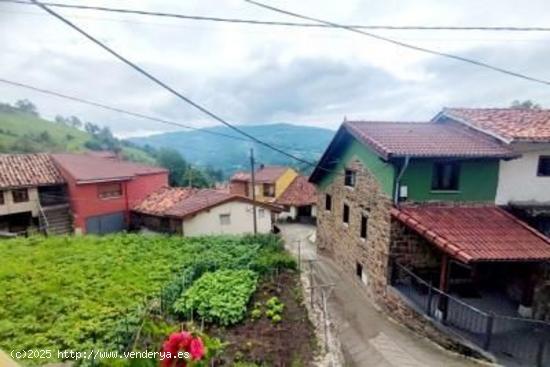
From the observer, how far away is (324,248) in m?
18.0

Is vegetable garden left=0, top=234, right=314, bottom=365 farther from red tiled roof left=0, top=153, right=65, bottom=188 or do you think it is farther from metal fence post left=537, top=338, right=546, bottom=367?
red tiled roof left=0, top=153, right=65, bottom=188

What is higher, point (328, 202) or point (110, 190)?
point (328, 202)

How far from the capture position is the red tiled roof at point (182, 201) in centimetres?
2089

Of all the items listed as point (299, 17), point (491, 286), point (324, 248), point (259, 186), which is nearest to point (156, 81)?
point (299, 17)

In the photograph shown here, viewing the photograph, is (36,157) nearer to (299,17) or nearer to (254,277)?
(254,277)

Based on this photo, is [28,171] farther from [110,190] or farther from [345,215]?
[345,215]

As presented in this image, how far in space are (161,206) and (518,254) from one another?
62.7ft

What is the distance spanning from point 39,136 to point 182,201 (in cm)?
5113

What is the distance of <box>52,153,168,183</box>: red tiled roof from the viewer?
23.2 m

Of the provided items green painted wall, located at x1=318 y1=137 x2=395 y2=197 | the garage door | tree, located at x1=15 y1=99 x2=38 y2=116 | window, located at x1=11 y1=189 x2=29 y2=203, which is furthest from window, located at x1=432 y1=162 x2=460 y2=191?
tree, located at x1=15 y1=99 x2=38 y2=116

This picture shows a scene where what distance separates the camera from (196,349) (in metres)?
2.42

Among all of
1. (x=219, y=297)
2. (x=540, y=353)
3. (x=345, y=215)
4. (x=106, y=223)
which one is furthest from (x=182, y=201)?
(x=540, y=353)

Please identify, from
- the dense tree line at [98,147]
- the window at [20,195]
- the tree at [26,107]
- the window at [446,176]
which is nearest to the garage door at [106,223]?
the window at [20,195]

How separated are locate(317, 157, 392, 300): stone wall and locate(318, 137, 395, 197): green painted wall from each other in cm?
21
